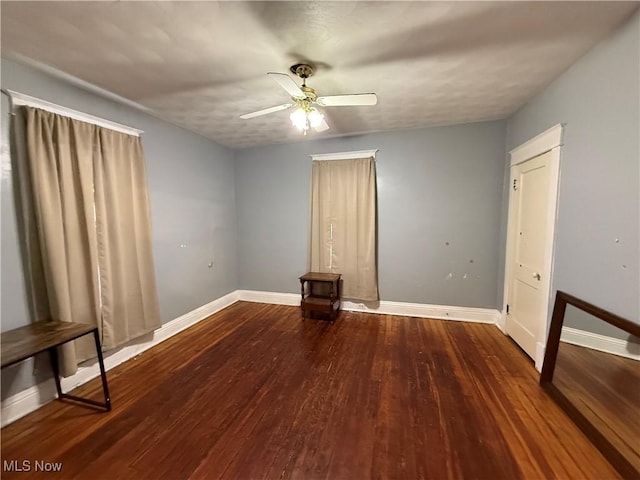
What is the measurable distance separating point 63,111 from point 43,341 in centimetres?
182

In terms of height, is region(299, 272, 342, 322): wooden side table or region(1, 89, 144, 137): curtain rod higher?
region(1, 89, 144, 137): curtain rod

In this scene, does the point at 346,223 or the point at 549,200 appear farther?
the point at 346,223

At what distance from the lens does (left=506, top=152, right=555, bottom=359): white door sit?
243 cm

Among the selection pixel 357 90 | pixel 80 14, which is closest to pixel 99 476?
pixel 80 14

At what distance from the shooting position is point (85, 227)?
228cm

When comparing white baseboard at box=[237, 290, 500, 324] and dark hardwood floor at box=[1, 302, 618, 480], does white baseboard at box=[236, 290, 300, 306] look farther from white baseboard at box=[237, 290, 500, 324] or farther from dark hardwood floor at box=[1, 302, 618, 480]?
dark hardwood floor at box=[1, 302, 618, 480]

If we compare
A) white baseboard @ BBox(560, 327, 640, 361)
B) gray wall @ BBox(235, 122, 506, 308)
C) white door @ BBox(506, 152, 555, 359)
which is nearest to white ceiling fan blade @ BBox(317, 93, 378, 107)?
white door @ BBox(506, 152, 555, 359)

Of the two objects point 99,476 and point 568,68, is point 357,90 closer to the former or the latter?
point 568,68

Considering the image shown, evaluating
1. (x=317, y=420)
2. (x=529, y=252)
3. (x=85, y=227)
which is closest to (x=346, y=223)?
(x=529, y=252)

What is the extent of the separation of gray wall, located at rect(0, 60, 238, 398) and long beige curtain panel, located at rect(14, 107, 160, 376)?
0.34ft

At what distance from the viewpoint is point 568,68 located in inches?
82.6

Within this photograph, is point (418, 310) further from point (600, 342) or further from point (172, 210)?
point (172, 210)

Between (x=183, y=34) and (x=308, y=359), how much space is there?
2.84 metres

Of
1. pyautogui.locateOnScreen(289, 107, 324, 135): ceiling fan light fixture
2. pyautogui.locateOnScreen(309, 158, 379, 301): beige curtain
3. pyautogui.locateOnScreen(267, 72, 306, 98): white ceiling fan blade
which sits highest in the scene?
pyautogui.locateOnScreen(267, 72, 306, 98): white ceiling fan blade
